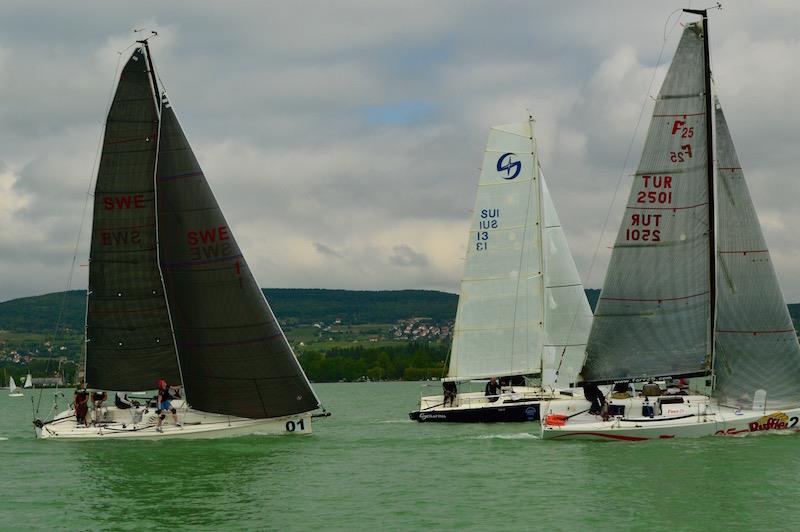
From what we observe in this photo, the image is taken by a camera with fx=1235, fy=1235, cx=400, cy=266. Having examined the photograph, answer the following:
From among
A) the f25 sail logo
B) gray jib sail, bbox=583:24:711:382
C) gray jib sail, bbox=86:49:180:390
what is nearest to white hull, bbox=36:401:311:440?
gray jib sail, bbox=86:49:180:390

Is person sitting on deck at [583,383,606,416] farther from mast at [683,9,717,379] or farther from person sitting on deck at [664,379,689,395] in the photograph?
mast at [683,9,717,379]

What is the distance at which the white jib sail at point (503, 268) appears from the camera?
47938 mm

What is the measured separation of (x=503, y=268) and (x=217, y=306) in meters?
14.9

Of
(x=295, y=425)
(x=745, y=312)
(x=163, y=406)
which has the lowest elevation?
(x=295, y=425)

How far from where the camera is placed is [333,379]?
169875 mm

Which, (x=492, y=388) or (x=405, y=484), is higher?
(x=492, y=388)

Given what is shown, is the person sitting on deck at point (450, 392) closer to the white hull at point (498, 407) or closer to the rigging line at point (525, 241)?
the white hull at point (498, 407)

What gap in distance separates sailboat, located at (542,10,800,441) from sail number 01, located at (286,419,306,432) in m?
7.45

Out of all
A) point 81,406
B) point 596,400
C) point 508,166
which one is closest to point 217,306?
point 81,406

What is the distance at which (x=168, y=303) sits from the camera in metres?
37.4

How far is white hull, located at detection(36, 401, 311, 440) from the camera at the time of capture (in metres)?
36.6

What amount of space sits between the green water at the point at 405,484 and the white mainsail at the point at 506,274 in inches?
343

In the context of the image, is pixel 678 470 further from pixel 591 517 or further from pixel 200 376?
pixel 200 376

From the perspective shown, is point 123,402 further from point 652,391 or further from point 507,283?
point 507,283
